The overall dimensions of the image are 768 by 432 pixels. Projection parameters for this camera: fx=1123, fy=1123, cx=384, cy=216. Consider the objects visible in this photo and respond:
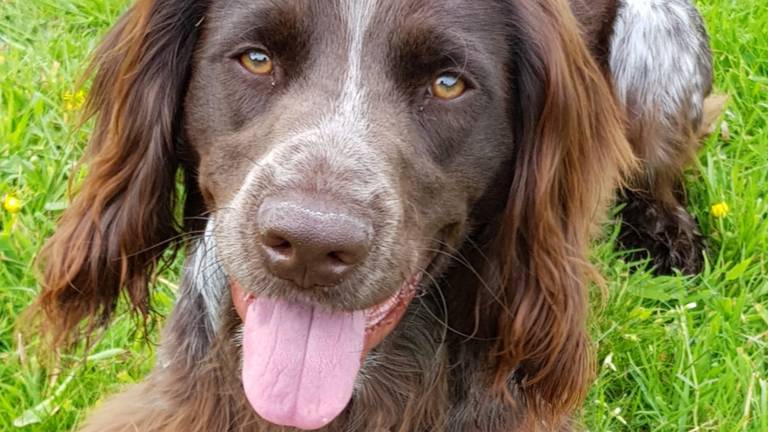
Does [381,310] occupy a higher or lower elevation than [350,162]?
lower

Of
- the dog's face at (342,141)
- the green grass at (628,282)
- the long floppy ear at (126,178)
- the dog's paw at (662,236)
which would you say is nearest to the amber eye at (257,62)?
the dog's face at (342,141)

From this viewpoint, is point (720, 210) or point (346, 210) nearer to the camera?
point (346, 210)

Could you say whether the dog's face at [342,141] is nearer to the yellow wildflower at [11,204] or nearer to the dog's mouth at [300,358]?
the dog's mouth at [300,358]

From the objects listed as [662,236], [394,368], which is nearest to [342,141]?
[394,368]

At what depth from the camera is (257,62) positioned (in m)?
2.39

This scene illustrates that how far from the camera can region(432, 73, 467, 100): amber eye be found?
7.85ft

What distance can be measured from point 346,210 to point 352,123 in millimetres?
265

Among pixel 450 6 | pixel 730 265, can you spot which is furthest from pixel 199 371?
pixel 730 265

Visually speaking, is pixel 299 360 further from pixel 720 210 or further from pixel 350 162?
pixel 720 210

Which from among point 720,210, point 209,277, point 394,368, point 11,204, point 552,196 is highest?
point 552,196

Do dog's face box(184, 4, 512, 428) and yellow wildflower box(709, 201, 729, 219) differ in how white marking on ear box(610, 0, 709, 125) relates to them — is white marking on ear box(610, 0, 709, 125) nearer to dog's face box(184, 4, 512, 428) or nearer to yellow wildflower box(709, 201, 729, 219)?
yellow wildflower box(709, 201, 729, 219)

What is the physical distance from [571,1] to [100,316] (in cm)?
164

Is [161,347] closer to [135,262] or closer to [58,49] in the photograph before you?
[135,262]

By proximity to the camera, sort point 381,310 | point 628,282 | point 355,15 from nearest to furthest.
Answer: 1. point 355,15
2. point 381,310
3. point 628,282
